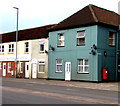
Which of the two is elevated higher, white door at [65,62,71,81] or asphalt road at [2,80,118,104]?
white door at [65,62,71,81]

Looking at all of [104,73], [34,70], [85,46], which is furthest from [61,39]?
[104,73]

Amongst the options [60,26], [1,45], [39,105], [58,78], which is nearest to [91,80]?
[58,78]

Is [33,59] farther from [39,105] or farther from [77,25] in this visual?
[39,105]

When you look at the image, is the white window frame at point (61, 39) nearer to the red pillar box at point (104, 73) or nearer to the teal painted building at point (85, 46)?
the teal painted building at point (85, 46)

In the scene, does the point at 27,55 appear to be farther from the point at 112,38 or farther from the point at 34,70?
the point at 112,38

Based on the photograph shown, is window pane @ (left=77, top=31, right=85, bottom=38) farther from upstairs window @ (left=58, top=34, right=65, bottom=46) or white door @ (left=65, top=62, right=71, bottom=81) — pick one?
white door @ (left=65, top=62, right=71, bottom=81)

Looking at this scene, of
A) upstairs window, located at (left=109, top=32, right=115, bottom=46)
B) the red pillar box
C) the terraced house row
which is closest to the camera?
the red pillar box

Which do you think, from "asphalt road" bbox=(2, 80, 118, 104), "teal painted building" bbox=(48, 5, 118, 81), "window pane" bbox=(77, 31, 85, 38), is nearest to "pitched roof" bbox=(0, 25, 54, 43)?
"teal painted building" bbox=(48, 5, 118, 81)

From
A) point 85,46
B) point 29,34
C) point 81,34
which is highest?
point 29,34

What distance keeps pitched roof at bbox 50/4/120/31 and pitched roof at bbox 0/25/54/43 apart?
3889 mm

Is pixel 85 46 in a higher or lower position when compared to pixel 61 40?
lower

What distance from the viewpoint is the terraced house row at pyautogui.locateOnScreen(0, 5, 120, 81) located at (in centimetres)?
2753

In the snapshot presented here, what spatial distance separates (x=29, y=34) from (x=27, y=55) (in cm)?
439

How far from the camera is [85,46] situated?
1115 inches
